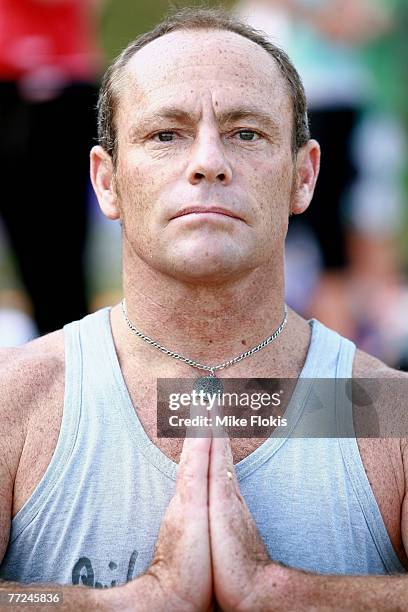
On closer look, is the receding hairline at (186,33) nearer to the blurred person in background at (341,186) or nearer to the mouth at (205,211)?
the mouth at (205,211)

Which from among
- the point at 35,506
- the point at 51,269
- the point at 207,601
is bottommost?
the point at 207,601

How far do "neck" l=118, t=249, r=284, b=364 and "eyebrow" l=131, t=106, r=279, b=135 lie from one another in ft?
1.49

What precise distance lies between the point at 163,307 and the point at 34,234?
3101mm

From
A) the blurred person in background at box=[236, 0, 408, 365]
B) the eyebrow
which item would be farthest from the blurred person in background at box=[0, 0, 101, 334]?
the eyebrow

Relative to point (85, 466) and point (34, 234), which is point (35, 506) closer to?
point (85, 466)

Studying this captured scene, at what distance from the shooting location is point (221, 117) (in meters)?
3.99

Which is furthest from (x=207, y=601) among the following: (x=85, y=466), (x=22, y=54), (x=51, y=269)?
(x=22, y=54)

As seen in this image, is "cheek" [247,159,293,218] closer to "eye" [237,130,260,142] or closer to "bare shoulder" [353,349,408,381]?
"eye" [237,130,260,142]

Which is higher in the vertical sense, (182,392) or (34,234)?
(34,234)

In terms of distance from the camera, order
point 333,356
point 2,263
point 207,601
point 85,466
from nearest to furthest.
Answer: point 207,601
point 85,466
point 333,356
point 2,263

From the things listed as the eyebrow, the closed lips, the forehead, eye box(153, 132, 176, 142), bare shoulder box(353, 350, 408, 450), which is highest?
the forehead

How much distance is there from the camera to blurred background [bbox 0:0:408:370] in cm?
710

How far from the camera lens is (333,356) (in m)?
4.22

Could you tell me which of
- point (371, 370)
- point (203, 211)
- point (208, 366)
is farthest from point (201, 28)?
point (371, 370)
